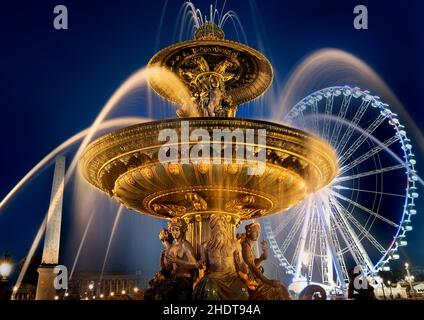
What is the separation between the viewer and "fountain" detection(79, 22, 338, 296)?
243 inches

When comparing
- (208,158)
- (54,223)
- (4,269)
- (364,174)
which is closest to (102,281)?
(54,223)

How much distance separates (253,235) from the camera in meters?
7.69

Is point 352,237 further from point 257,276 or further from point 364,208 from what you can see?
point 257,276

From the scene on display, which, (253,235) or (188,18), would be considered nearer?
(253,235)

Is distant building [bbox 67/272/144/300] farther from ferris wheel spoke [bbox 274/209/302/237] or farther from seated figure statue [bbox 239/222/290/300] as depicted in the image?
seated figure statue [bbox 239/222/290/300]

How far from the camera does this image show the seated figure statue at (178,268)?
6785mm

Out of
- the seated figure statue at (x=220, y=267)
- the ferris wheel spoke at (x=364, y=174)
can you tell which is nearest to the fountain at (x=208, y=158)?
the seated figure statue at (x=220, y=267)

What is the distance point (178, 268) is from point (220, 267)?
715 millimetres

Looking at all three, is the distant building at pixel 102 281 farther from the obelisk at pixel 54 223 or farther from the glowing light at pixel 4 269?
the glowing light at pixel 4 269

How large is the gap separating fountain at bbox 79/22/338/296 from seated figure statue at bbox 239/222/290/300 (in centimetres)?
36

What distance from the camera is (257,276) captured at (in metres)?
A: 7.43
